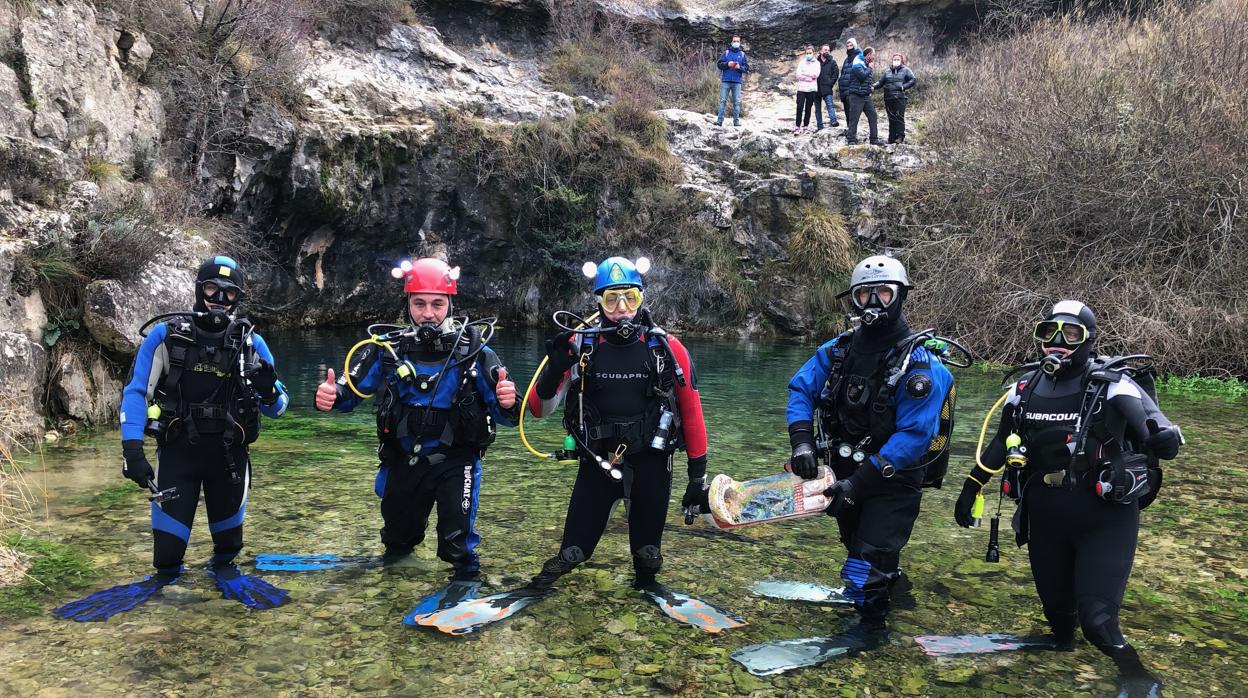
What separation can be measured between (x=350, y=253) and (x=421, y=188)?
238 cm

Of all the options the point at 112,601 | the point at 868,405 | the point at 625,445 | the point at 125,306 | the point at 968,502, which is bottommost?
the point at 112,601

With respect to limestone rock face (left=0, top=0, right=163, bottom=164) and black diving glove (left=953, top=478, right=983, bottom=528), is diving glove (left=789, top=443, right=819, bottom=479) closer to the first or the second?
black diving glove (left=953, top=478, right=983, bottom=528)

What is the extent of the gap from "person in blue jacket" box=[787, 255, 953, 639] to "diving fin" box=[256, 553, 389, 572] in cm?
280

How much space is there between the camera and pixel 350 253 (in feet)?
65.6

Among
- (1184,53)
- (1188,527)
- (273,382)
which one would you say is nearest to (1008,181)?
(1184,53)

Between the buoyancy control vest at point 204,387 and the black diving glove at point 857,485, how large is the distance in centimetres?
331

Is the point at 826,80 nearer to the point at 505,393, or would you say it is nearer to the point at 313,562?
the point at 505,393

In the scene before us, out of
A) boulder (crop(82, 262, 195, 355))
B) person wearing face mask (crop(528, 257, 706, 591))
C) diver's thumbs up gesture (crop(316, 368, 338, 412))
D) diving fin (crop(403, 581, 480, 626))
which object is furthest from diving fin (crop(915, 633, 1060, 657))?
boulder (crop(82, 262, 195, 355))

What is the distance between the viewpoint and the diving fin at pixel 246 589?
451cm

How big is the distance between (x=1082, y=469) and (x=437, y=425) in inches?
129

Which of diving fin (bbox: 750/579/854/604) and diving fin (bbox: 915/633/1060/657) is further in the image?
diving fin (bbox: 750/579/854/604)

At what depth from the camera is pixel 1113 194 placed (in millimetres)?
14523

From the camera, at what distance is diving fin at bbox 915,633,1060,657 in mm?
4086

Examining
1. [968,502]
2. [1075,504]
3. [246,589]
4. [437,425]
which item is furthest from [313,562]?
[1075,504]
